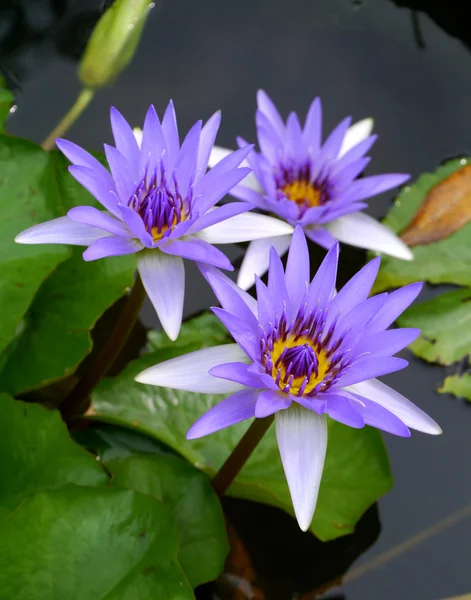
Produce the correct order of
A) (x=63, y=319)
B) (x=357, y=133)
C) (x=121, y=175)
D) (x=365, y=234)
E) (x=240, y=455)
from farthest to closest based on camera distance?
(x=357, y=133) < (x=365, y=234) < (x=63, y=319) < (x=240, y=455) < (x=121, y=175)

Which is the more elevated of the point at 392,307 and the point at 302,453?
the point at 392,307

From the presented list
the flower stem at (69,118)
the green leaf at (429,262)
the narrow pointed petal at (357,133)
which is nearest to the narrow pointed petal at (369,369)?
the green leaf at (429,262)

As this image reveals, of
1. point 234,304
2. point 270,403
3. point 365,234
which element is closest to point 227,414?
point 270,403

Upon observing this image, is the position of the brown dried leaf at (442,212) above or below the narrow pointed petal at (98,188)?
below

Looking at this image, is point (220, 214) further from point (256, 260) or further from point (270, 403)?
point (256, 260)

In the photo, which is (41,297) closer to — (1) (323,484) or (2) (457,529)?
(1) (323,484)

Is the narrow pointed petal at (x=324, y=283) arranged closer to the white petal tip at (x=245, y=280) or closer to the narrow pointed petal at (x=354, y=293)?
the narrow pointed petal at (x=354, y=293)
